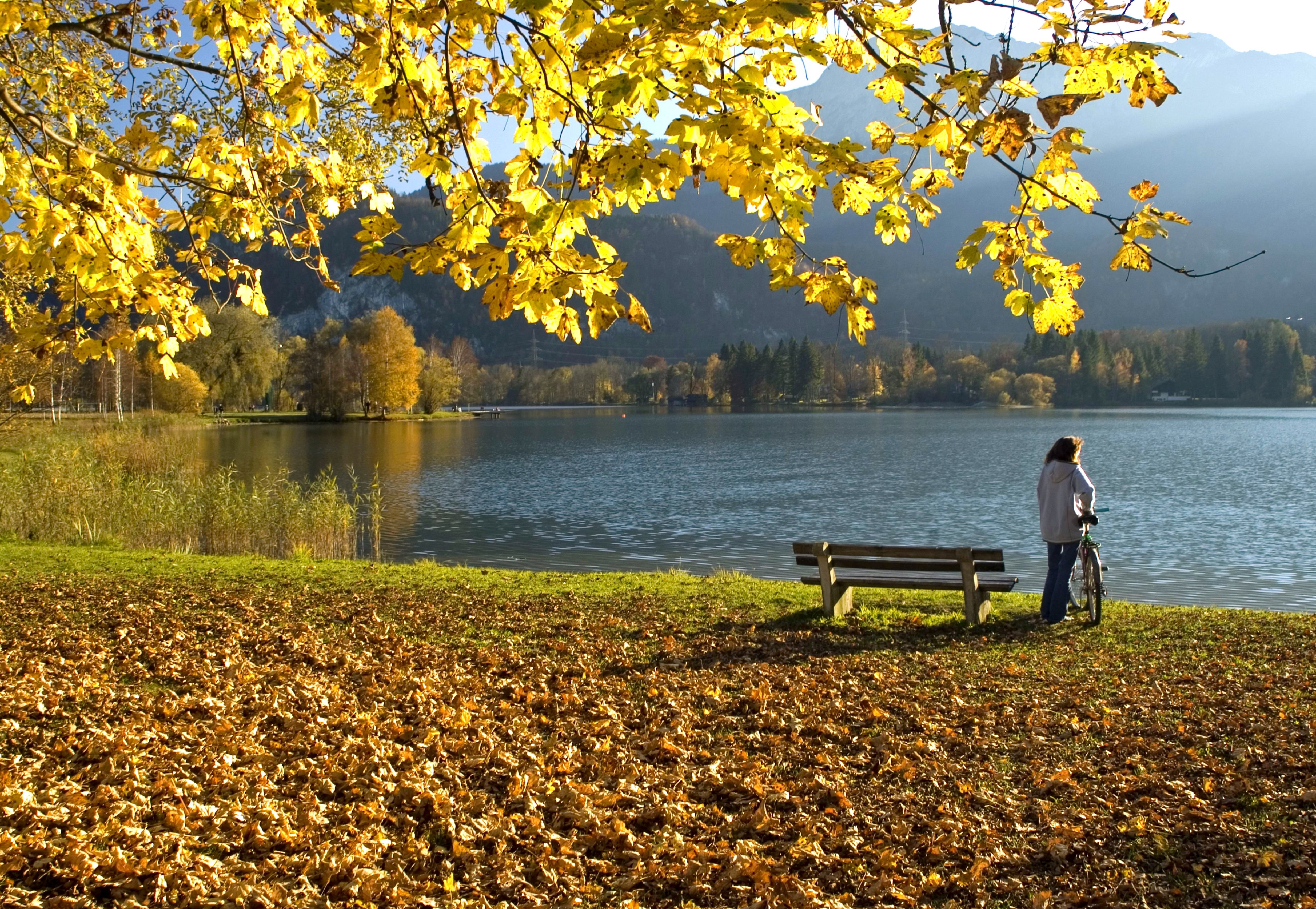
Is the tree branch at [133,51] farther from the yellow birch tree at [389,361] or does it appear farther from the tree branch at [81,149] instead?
the yellow birch tree at [389,361]

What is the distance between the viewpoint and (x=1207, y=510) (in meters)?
23.0

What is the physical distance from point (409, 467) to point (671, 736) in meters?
33.6

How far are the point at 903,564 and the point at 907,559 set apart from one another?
9 centimetres

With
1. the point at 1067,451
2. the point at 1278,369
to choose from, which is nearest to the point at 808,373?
the point at 1278,369

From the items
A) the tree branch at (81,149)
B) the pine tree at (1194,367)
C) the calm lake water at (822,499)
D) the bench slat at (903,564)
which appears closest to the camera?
the tree branch at (81,149)

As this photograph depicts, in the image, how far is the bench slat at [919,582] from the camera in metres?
9.24

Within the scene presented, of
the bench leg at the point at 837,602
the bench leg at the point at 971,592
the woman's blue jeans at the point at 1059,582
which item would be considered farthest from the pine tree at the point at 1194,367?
the bench leg at the point at 837,602

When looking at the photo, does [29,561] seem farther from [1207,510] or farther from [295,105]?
[1207,510]

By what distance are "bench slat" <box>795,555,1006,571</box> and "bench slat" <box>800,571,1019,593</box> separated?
168mm

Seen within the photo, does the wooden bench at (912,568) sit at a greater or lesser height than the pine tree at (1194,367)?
lesser

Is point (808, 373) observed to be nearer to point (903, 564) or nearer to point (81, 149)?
point (903, 564)

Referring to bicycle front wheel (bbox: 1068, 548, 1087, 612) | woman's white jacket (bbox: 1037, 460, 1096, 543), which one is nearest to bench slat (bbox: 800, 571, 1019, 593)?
bicycle front wheel (bbox: 1068, 548, 1087, 612)

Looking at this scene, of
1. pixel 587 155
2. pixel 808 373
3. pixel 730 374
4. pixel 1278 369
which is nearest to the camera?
pixel 587 155

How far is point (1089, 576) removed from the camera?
912 centimetres
